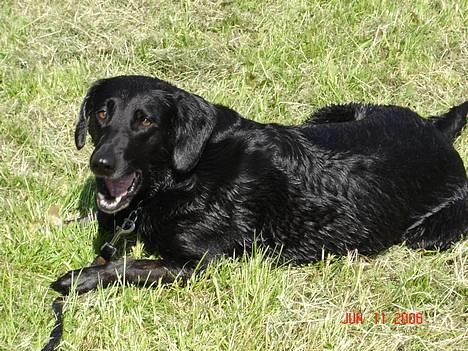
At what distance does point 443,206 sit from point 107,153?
2002 millimetres

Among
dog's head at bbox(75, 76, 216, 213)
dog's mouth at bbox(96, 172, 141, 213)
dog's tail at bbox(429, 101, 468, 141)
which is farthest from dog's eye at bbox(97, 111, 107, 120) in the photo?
dog's tail at bbox(429, 101, 468, 141)

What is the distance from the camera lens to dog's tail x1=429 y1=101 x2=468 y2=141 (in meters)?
4.37

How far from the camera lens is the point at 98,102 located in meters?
3.40

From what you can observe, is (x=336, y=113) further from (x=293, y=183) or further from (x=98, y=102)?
(x=98, y=102)

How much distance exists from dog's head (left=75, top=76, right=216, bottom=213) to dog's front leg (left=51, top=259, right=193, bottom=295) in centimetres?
31

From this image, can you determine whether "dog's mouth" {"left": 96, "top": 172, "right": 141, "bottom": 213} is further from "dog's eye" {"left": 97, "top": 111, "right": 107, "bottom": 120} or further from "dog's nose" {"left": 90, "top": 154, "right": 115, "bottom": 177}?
"dog's eye" {"left": 97, "top": 111, "right": 107, "bottom": 120}

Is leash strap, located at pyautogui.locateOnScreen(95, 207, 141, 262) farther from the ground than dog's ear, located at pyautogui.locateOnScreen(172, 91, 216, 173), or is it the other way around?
dog's ear, located at pyautogui.locateOnScreen(172, 91, 216, 173)

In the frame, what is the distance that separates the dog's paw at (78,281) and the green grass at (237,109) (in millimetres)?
68

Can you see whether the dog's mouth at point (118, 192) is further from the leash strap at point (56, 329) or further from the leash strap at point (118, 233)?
the leash strap at point (56, 329)

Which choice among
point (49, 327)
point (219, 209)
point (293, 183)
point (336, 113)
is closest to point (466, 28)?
point (336, 113)

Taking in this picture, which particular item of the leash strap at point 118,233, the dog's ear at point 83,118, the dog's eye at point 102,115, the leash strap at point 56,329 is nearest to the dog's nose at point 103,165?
the dog's eye at point 102,115

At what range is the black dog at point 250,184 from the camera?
3355 mm

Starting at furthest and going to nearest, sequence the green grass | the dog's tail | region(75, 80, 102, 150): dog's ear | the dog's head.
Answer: the dog's tail, region(75, 80, 102, 150): dog's ear, the dog's head, the green grass

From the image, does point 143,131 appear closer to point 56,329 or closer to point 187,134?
point 187,134
